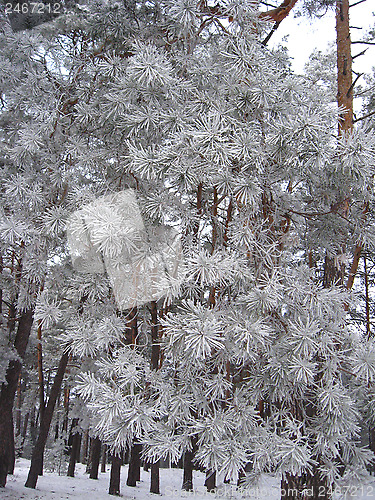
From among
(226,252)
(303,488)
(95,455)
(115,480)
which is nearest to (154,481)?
(115,480)

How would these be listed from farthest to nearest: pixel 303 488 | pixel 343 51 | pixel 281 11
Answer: pixel 343 51
pixel 281 11
pixel 303 488

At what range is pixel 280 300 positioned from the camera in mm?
2828

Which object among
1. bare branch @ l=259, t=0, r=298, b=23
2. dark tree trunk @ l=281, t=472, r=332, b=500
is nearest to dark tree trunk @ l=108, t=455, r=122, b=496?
dark tree trunk @ l=281, t=472, r=332, b=500

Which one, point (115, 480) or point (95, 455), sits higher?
point (115, 480)

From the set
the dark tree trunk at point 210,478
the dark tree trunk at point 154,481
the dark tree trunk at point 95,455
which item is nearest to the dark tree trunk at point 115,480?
the dark tree trunk at point 154,481

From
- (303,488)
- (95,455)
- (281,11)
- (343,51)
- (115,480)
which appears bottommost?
(95,455)

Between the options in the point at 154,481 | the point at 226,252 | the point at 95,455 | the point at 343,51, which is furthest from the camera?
the point at 95,455

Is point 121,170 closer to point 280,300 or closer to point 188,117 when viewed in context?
point 188,117

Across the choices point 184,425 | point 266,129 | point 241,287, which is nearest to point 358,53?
point 266,129

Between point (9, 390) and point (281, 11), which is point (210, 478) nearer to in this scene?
point (9, 390)

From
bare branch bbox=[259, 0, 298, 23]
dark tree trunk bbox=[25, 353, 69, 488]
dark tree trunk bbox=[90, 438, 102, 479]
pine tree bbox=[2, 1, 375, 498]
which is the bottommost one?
dark tree trunk bbox=[90, 438, 102, 479]

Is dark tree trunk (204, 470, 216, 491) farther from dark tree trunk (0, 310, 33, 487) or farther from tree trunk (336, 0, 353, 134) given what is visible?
tree trunk (336, 0, 353, 134)

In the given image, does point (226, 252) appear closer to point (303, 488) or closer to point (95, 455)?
point (303, 488)

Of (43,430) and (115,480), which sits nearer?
(43,430)
